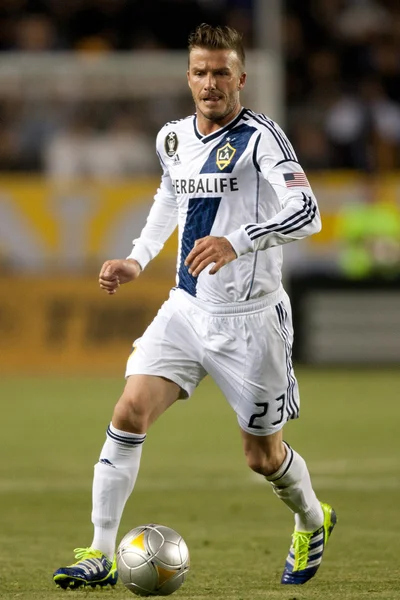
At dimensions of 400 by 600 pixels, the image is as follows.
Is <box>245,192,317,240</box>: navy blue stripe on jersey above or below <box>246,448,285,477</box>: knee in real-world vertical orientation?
above

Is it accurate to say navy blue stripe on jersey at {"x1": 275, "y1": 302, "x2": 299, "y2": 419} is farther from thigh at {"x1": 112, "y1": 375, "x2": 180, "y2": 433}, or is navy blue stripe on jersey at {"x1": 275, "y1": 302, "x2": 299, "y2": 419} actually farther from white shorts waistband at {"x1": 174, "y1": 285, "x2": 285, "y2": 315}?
thigh at {"x1": 112, "y1": 375, "x2": 180, "y2": 433}

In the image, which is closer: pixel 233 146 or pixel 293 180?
pixel 293 180

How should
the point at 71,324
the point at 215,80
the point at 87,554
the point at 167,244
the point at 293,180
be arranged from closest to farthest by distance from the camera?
the point at 293,180
the point at 87,554
the point at 215,80
the point at 71,324
the point at 167,244

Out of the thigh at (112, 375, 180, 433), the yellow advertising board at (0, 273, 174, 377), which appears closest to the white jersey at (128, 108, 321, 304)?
the thigh at (112, 375, 180, 433)

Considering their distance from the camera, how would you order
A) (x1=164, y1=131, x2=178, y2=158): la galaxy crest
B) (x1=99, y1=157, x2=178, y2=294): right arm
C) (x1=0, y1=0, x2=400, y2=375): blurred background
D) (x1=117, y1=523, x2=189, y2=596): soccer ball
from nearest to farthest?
1. (x1=117, y1=523, x2=189, y2=596): soccer ball
2. (x1=164, y1=131, x2=178, y2=158): la galaxy crest
3. (x1=99, y1=157, x2=178, y2=294): right arm
4. (x1=0, y1=0, x2=400, y2=375): blurred background

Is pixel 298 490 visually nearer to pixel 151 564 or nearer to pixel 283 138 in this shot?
pixel 151 564

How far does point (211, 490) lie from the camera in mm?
8461

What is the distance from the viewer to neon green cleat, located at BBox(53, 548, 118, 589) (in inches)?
207

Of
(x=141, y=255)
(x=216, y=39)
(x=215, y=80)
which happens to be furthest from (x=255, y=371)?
(x=216, y=39)

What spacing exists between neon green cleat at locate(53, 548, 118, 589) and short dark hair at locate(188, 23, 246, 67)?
7.12 feet

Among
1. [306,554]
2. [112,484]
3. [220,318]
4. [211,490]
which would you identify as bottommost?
[211,490]

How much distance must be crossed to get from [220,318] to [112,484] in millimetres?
847

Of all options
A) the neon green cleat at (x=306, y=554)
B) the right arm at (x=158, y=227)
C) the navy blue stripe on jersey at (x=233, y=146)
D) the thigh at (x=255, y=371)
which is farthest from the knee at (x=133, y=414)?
the navy blue stripe on jersey at (x=233, y=146)

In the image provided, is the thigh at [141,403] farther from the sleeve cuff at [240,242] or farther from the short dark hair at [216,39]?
the short dark hair at [216,39]
